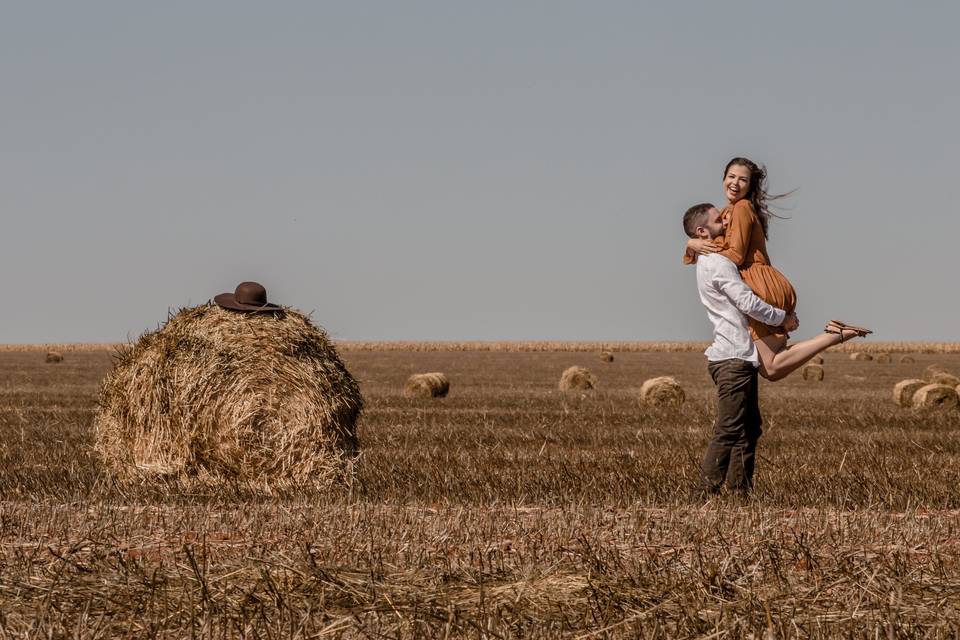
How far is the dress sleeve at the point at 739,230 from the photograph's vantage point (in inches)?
345

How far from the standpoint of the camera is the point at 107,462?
426 inches

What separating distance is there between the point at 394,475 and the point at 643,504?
2.80 metres

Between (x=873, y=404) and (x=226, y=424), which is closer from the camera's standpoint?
(x=226, y=424)

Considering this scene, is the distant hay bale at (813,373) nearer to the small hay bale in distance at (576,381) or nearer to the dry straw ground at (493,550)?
the small hay bale in distance at (576,381)

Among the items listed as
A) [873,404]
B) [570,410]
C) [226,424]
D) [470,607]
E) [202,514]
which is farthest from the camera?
[873,404]

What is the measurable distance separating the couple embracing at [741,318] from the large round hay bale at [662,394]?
44.4ft

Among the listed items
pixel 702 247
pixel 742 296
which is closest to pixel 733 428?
pixel 742 296

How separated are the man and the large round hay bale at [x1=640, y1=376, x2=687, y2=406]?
13464mm

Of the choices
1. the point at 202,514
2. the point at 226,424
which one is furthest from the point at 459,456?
the point at 202,514

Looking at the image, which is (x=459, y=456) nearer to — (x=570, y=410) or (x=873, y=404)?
(x=570, y=410)

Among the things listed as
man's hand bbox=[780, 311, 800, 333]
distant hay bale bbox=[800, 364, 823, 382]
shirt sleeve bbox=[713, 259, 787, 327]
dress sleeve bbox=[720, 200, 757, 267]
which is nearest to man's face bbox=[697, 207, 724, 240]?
dress sleeve bbox=[720, 200, 757, 267]

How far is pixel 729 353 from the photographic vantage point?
8836 millimetres

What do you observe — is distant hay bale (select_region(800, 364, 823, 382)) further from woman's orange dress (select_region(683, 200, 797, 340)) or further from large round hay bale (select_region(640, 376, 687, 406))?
woman's orange dress (select_region(683, 200, 797, 340))

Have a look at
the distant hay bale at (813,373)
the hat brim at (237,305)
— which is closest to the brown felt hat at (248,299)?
the hat brim at (237,305)
